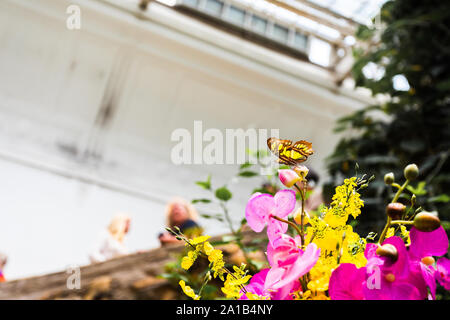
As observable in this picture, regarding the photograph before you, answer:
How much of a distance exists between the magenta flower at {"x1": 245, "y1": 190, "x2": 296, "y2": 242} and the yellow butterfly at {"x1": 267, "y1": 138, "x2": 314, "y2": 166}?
4 centimetres

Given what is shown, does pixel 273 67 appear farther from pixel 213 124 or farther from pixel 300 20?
pixel 213 124

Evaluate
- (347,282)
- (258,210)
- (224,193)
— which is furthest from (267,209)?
(224,193)

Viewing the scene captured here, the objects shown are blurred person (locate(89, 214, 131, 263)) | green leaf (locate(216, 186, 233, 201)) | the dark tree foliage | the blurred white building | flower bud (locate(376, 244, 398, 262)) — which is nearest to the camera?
flower bud (locate(376, 244, 398, 262))

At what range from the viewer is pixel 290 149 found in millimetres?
445

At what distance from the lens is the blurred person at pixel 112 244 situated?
9.95 feet

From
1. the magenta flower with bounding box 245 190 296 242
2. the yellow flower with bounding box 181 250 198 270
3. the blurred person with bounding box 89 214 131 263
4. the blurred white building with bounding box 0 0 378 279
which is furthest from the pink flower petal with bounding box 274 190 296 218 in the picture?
the blurred white building with bounding box 0 0 378 279

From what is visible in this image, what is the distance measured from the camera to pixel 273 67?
216 inches

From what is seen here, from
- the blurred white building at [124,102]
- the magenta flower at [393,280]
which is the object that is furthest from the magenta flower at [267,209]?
the blurred white building at [124,102]

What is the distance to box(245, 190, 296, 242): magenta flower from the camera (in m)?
0.44

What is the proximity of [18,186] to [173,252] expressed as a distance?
5131 mm

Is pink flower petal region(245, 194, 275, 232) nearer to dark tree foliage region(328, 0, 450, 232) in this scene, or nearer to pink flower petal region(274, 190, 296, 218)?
pink flower petal region(274, 190, 296, 218)

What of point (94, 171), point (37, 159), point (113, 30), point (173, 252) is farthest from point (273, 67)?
point (173, 252)

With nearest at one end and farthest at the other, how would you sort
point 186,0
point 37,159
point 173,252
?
point 173,252 < point 186,0 < point 37,159

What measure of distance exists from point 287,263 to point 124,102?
18.1 ft
